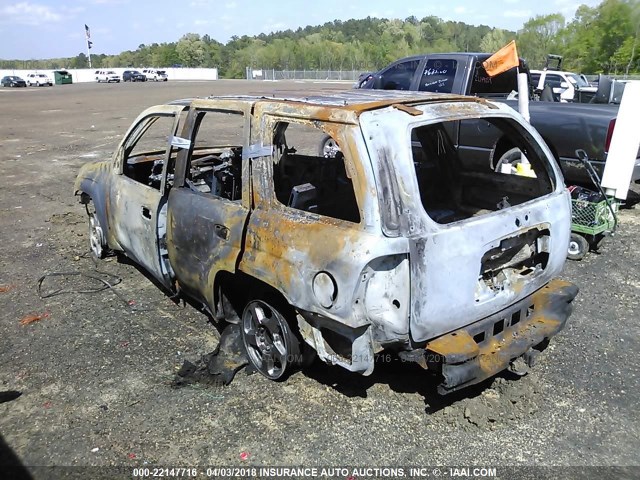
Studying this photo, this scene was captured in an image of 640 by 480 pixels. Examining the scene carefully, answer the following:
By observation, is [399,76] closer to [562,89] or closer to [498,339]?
[498,339]

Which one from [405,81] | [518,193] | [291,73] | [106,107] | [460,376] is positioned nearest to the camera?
[460,376]

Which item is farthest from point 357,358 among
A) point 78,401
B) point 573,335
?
point 573,335

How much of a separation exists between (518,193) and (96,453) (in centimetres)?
333

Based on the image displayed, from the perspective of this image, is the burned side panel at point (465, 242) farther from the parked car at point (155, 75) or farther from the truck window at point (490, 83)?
the parked car at point (155, 75)

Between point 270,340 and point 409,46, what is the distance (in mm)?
114978

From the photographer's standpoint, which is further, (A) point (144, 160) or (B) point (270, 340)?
(A) point (144, 160)

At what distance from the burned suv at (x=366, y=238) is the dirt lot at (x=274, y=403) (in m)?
0.32

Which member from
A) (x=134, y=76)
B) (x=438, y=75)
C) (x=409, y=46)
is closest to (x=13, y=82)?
(x=134, y=76)

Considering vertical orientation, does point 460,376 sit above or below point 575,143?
below

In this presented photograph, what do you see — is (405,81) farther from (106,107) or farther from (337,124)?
(106,107)

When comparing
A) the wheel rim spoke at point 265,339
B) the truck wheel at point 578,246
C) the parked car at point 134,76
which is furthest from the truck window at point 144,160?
the parked car at point 134,76

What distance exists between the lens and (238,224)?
11.1 ft

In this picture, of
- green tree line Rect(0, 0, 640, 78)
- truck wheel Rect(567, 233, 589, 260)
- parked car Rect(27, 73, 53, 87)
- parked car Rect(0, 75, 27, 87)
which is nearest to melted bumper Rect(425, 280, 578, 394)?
truck wheel Rect(567, 233, 589, 260)

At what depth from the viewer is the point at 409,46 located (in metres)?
109
